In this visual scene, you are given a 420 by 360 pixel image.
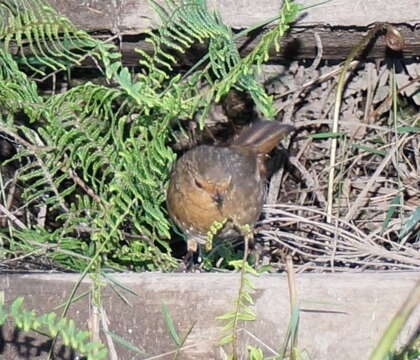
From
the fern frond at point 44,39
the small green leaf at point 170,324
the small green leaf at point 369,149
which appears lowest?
the small green leaf at point 170,324

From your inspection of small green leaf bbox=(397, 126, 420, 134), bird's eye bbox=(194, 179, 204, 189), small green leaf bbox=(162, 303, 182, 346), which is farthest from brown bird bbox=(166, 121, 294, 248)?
small green leaf bbox=(162, 303, 182, 346)

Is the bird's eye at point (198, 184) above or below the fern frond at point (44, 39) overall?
below

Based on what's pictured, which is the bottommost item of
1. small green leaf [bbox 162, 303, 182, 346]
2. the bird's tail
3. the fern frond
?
small green leaf [bbox 162, 303, 182, 346]

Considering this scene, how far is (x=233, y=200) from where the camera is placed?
12.0ft

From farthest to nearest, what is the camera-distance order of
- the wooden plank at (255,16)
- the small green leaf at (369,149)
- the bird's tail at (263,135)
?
the small green leaf at (369,149), the bird's tail at (263,135), the wooden plank at (255,16)

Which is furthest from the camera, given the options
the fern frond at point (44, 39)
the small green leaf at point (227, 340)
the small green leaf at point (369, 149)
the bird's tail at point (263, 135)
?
the small green leaf at point (369, 149)

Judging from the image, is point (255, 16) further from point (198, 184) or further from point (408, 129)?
point (408, 129)

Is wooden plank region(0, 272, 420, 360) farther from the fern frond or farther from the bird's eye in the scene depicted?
the fern frond

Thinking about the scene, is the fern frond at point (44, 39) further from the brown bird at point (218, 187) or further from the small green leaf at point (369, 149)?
the small green leaf at point (369, 149)

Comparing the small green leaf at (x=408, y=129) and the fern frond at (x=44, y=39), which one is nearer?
the fern frond at (x=44, y=39)

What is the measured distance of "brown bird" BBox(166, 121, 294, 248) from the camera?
11.8 ft

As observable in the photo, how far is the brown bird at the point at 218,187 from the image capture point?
3.61m

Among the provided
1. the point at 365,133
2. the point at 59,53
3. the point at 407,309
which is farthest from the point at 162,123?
the point at 407,309

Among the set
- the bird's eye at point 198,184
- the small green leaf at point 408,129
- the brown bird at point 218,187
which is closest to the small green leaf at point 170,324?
the brown bird at point 218,187
